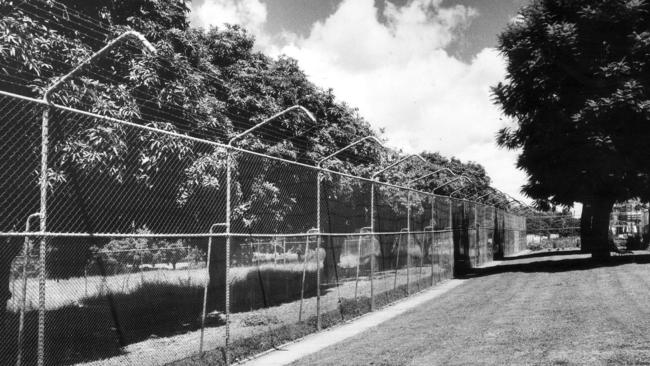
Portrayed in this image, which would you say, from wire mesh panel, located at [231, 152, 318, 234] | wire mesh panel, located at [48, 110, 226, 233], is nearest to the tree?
wire mesh panel, located at [231, 152, 318, 234]

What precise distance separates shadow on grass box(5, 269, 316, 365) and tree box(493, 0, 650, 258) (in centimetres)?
1469

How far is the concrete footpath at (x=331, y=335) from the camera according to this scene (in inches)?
380

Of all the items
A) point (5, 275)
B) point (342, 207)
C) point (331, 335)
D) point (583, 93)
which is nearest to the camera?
point (5, 275)

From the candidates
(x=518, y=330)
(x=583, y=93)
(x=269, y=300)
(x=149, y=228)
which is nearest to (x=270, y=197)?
(x=149, y=228)

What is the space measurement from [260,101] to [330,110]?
8.83 meters

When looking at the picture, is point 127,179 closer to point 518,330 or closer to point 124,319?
point 124,319

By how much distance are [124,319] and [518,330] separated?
10565 millimetres

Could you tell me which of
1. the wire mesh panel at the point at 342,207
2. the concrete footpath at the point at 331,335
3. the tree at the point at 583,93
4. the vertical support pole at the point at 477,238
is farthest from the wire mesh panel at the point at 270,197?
the vertical support pole at the point at 477,238

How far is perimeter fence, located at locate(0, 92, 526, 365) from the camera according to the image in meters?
8.72

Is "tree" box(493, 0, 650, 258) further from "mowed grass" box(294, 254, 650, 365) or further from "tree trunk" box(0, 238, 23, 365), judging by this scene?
"tree trunk" box(0, 238, 23, 365)

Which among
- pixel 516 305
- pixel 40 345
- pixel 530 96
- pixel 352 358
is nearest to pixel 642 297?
pixel 516 305

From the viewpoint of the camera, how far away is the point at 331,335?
474 inches

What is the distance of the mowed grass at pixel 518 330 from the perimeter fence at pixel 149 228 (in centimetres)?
185

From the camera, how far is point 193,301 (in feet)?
63.7
